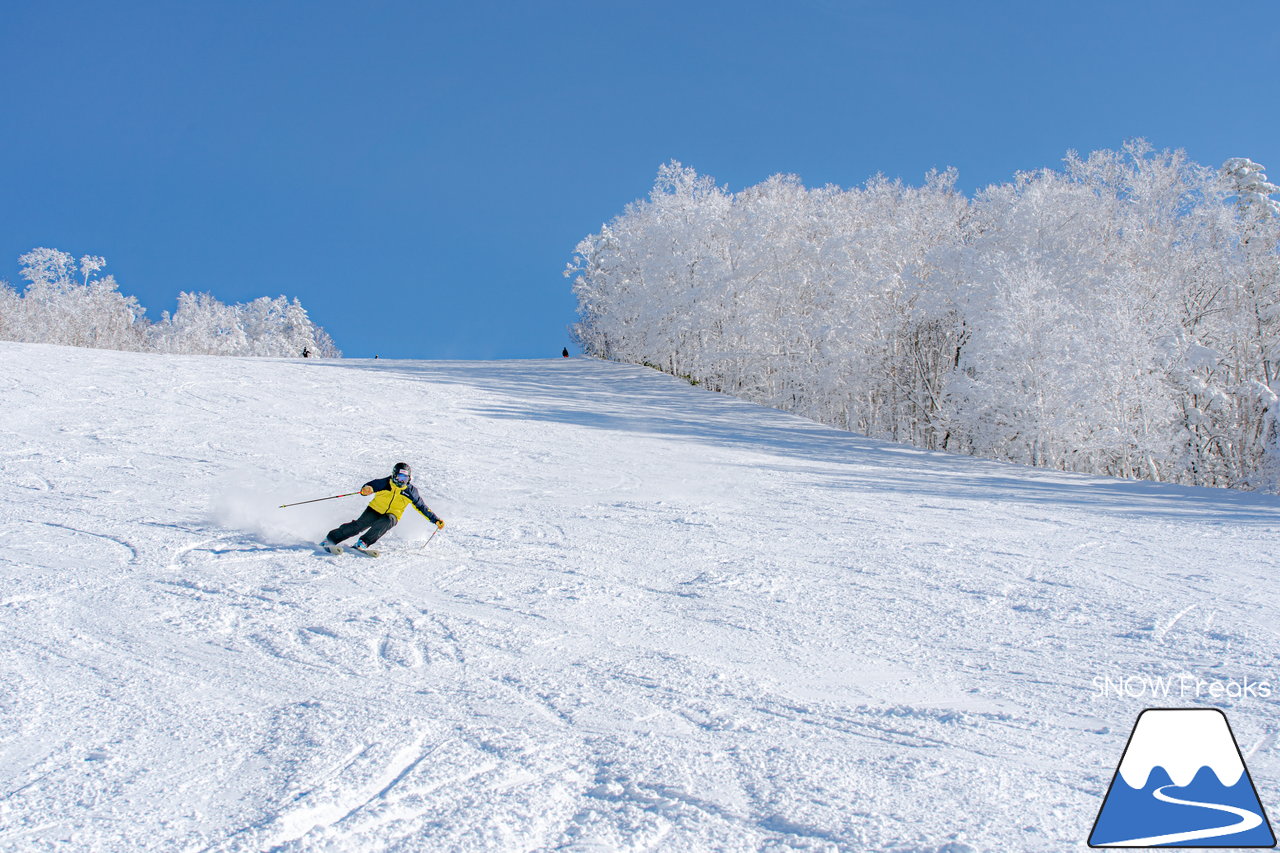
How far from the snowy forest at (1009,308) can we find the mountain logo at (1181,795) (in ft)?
64.0

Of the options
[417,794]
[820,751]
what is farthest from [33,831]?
[820,751]

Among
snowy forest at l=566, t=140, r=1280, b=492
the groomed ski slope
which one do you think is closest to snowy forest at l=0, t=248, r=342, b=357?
snowy forest at l=566, t=140, r=1280, b=492

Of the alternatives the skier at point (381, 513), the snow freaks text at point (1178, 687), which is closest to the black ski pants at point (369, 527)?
the skier at point (381, 513)

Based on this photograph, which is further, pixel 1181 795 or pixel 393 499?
pixel 393 499

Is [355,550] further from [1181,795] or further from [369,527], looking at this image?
[1181,795]

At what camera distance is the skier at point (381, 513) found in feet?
24.6

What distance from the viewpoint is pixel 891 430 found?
31391 millimetres

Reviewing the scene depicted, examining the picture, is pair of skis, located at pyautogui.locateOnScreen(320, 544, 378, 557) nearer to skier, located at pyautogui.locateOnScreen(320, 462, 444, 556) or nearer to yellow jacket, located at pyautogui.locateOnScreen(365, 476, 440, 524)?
skier, located at pyautogui.locateOnScreen(320, 462, 444, 556)

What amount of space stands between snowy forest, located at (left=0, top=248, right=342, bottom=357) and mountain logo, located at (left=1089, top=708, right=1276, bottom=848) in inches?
1932

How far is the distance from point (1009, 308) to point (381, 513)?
20.0m

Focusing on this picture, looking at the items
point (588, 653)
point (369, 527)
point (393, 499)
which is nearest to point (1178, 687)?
point (588, 653)

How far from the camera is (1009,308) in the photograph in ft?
70.6

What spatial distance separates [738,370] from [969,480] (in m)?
19.9

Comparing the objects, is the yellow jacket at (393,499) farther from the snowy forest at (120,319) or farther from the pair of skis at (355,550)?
the snowy forest at (120,319)
